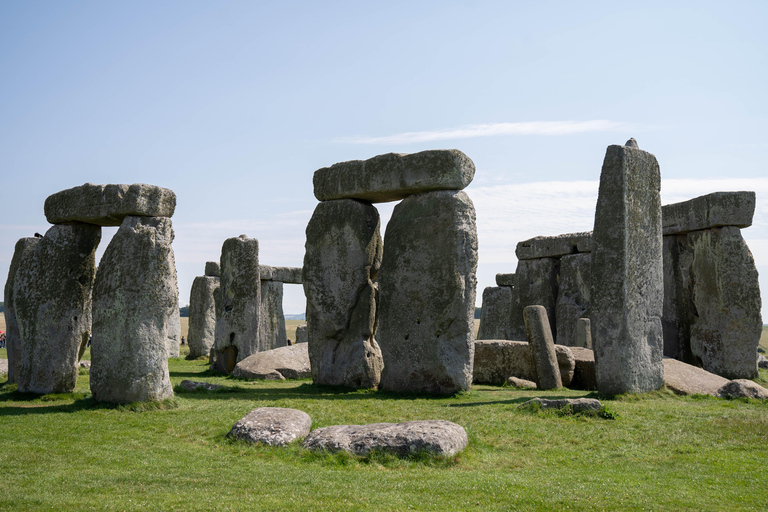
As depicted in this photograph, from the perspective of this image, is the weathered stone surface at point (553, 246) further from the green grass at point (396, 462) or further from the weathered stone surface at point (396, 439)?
the weathered stone surface at point (396, 439)

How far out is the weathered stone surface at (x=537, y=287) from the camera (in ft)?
69.8

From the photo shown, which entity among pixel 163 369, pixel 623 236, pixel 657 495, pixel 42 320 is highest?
pixel 623 236

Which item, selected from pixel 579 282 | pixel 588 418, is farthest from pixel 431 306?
pixel 579 282

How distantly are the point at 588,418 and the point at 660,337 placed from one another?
310 cm

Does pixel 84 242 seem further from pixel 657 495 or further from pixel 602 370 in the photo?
pixel 657 495

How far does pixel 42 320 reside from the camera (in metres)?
11.2

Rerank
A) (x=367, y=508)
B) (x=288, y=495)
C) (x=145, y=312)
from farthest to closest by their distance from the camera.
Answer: (x=145, y=312)
(x=288, y=495)
(x=367, y=508)

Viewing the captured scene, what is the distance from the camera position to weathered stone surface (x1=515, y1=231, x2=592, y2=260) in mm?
20500

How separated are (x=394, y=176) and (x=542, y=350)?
427cm

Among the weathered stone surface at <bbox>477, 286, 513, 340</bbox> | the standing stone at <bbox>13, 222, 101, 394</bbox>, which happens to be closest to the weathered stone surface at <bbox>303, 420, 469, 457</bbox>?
the standing stone at <bbox>13, 222, 101, 394</bbox>

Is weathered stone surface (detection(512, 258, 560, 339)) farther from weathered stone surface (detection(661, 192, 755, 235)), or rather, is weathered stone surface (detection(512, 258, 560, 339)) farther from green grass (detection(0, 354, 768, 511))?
green grass (detection(0, 354, 768, 511))

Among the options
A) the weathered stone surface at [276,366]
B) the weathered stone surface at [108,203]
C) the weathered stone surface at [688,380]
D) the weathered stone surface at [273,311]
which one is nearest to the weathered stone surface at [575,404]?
the weathered stone surface at [688,380]

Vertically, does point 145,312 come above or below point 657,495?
above

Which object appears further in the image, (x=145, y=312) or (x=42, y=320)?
(x=42, y=320)
